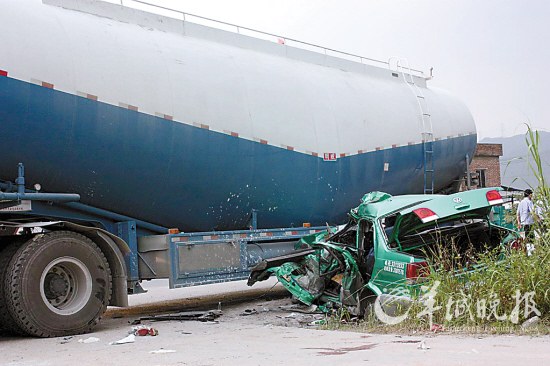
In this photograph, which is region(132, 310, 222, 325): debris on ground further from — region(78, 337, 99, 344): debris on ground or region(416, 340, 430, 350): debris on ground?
region(416, 340, 430, 350): debris on ground

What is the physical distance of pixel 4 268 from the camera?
A: 24.1 feet

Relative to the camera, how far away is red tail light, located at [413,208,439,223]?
7289 millimetres

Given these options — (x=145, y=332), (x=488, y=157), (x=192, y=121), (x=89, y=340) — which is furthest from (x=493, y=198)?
(x=488, y=157)

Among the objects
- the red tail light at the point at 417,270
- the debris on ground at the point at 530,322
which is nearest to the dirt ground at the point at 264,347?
the debris on ground at the point at 530,322

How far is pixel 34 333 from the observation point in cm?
Result: 730

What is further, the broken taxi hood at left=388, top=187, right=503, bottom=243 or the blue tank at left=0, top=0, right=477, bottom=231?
the blue tank at left=0, top=0, right=477, bottom=231

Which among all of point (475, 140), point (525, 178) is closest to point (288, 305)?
point (525, 178)

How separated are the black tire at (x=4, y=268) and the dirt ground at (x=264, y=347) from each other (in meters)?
0.16

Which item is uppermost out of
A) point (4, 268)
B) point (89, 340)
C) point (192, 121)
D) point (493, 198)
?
point (192, 121)

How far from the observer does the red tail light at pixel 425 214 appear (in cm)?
729

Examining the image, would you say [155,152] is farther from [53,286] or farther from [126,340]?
[126,340]

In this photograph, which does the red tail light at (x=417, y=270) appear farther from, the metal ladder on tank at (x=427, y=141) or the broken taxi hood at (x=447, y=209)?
the metal ladder on tank at (x=427, y=141)

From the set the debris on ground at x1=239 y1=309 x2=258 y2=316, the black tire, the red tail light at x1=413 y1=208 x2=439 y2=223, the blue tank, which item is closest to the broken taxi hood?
the red tail light at x1=413 y1=208 x2=439 y2=223

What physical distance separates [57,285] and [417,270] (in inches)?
157
